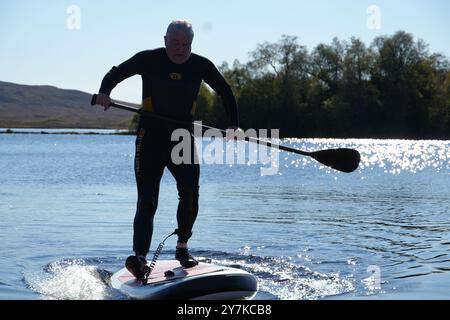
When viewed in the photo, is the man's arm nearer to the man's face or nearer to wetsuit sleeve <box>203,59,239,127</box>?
the man's face

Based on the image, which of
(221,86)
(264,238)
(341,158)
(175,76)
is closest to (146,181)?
(175,76)

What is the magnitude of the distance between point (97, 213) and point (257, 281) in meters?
7.56

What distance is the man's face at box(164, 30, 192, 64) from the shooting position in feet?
25.6

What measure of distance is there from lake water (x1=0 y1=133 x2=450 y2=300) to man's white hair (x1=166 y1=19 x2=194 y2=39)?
2757 mm

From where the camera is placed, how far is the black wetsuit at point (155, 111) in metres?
7.89

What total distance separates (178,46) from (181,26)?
21cm

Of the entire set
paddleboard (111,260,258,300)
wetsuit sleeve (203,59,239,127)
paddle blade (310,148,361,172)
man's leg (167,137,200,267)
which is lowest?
paddleboard (111,260,258,300)

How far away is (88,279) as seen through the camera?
28.1ft

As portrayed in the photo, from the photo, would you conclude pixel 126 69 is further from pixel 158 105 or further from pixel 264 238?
pixel 264 238

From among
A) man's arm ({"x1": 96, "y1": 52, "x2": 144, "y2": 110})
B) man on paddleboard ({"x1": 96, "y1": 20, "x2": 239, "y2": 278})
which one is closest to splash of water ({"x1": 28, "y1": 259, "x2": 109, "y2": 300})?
man on paddleboard ({"x1": 96, "y1": 20, "x2": 239, "y2": 278})

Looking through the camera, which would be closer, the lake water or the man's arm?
the man's arm

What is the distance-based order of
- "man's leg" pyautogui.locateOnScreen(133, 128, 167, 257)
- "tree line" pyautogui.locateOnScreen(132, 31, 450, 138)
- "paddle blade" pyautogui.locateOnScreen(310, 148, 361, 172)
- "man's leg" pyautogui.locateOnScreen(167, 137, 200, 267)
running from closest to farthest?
"man's leg" pyautogui.locateOnScreen(133, 128, 167, 257) < "man's leg" pyautogui.locateOnScreen(167, 137, 200, 267) < "paddle blade" pyautogui.locateOnScreen(310, 148, 361, 172) < "tree line" pyautogui.locateOnScreen(132, 31, 450, 138)

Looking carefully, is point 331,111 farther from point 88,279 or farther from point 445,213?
point 88,279

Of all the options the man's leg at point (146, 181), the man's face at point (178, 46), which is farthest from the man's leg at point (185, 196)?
the man's face at point (178, 46)
